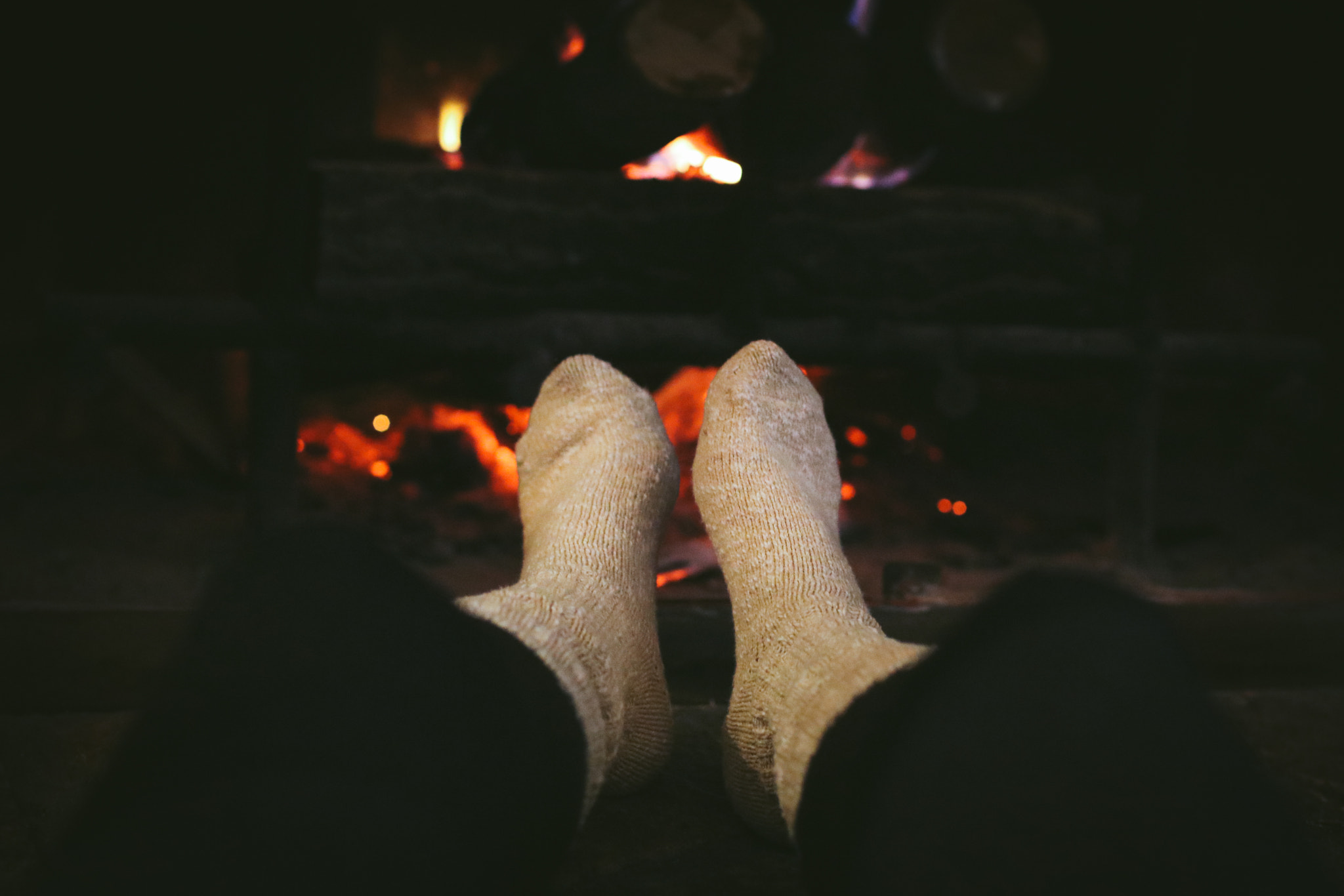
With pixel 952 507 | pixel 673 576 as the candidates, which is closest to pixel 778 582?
pixel 673 576

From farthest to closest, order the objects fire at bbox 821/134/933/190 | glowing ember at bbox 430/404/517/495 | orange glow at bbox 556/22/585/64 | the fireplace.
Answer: glowing ember at bbox 430/404/517/495 < fire at bbox 821/134/933/190 < orange glow at bbox 556/22/585/64 < the fireplace

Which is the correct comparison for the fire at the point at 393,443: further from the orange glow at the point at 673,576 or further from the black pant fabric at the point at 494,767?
the black pant fabric at the point at 494,767

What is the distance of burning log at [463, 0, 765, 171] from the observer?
152 cm

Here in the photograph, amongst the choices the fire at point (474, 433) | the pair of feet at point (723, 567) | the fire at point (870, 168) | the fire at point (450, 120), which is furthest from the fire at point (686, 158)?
the fire at point (450, 120)

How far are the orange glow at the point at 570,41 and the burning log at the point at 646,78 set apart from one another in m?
0.08

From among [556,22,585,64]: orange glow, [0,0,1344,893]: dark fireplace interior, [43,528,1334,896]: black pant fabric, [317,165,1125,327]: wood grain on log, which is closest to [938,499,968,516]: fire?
[0,0,1344,893]: dark fireplace interior

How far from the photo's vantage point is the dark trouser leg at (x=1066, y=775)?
383 mm

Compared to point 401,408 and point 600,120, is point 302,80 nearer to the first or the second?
point 600,120

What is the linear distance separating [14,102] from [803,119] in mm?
2319

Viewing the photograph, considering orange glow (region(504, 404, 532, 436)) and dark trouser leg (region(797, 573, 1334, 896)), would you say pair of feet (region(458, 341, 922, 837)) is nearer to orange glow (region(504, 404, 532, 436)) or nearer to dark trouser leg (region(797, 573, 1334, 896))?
dark trouser leg (region(797, 573, 1334, 896))

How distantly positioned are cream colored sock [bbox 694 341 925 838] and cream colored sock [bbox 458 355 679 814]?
3.6 inches

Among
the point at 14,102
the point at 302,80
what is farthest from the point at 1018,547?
the point at 14,102

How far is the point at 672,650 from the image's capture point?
131 cm

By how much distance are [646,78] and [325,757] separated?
1.39 metres
